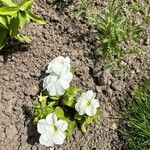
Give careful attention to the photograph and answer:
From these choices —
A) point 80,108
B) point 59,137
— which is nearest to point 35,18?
point 80,108

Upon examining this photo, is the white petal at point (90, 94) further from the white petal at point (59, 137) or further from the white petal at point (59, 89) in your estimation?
the white petal at point (59, 137)

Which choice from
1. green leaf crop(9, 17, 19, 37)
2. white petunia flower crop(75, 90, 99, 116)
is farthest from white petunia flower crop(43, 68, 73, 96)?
green leaf crop(9, 17, 19, 37)

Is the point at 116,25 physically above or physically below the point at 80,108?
above

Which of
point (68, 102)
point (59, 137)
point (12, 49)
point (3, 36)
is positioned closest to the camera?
point (59, 137)

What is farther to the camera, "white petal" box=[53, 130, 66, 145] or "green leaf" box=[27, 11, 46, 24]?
"green leaf" box=[27, 11, 46, 24]

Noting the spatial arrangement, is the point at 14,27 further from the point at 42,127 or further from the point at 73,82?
the point at 42,127

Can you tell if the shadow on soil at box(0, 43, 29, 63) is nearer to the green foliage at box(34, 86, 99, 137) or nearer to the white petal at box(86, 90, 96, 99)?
the green foliage at box(34, 86, 99, 137)
